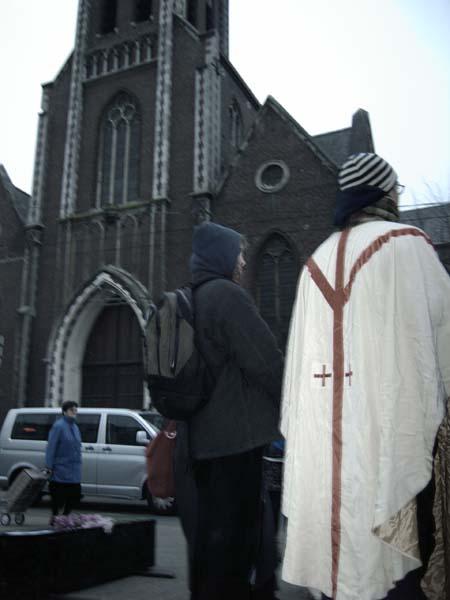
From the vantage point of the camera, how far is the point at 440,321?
2111 millimetres

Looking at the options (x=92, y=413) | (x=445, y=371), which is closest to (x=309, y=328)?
(x=445, y=371)

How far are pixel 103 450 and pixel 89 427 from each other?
633mm

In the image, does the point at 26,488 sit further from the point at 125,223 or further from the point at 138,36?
the point at 138,36

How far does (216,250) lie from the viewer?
2.96 m

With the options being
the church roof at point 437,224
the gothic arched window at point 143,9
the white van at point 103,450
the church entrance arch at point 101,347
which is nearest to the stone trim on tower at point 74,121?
the gothic arched window at point 143,9

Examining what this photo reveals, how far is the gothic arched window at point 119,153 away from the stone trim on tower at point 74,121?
36.7 inches

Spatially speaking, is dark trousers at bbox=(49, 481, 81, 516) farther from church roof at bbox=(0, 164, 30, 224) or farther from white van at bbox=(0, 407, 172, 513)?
church roof at bbox=(0, 164, 30, 224)

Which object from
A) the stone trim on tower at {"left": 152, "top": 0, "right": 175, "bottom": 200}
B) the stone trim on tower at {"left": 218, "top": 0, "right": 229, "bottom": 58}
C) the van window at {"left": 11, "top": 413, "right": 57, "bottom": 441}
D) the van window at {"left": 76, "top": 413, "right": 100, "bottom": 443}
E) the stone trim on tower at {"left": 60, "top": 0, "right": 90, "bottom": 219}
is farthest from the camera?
the stone trim on tower at {"left": 218, "top": 0, "right": 229, "bottom": 58}

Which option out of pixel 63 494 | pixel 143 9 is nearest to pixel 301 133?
pixel 143 9

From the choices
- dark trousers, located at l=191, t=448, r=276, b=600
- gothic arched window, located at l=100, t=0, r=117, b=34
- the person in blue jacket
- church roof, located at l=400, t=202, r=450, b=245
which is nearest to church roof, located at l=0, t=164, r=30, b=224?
gothic arched window, located at l=100, t=0, r=117, b=34

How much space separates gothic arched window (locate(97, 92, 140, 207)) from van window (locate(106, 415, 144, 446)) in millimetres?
10628

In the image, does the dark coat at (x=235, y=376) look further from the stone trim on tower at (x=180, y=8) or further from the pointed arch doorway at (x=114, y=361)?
the stone trim on tower at (x=180, y=8)

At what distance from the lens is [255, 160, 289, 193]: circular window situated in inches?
730

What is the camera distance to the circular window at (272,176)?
18.5 meters
